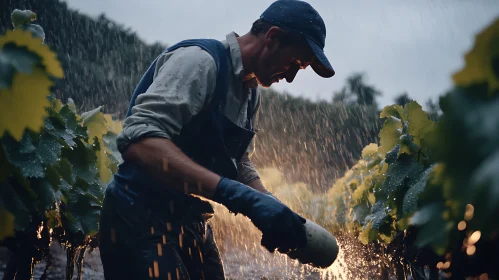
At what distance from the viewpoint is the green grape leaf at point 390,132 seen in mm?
3312

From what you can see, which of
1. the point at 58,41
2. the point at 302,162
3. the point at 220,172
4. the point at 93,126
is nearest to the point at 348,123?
the point at 302,162

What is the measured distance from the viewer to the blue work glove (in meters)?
1.69

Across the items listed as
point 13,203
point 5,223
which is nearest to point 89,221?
point 13,203

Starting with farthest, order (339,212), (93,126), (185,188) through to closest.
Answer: (339,212) → (93,126) → (185,188)

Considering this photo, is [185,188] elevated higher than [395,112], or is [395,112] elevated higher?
[395,112]

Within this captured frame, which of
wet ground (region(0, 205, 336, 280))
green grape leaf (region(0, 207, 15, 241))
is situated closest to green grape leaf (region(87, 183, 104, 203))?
wet ground (region(0, 205, 336, 280))

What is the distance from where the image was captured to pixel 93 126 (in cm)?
442

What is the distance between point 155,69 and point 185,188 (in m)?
0.56

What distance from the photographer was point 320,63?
217 cm

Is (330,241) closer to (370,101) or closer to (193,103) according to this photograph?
(193,103)

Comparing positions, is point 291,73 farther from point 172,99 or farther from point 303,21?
point 172,99

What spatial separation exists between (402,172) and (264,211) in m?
1.46

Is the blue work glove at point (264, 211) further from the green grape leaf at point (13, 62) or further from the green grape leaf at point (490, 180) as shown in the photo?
the green grape leaf at point (490, 180)

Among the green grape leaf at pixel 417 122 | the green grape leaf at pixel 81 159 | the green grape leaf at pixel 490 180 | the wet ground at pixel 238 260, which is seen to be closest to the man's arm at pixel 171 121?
the green grape leaf at pixel 490 180
